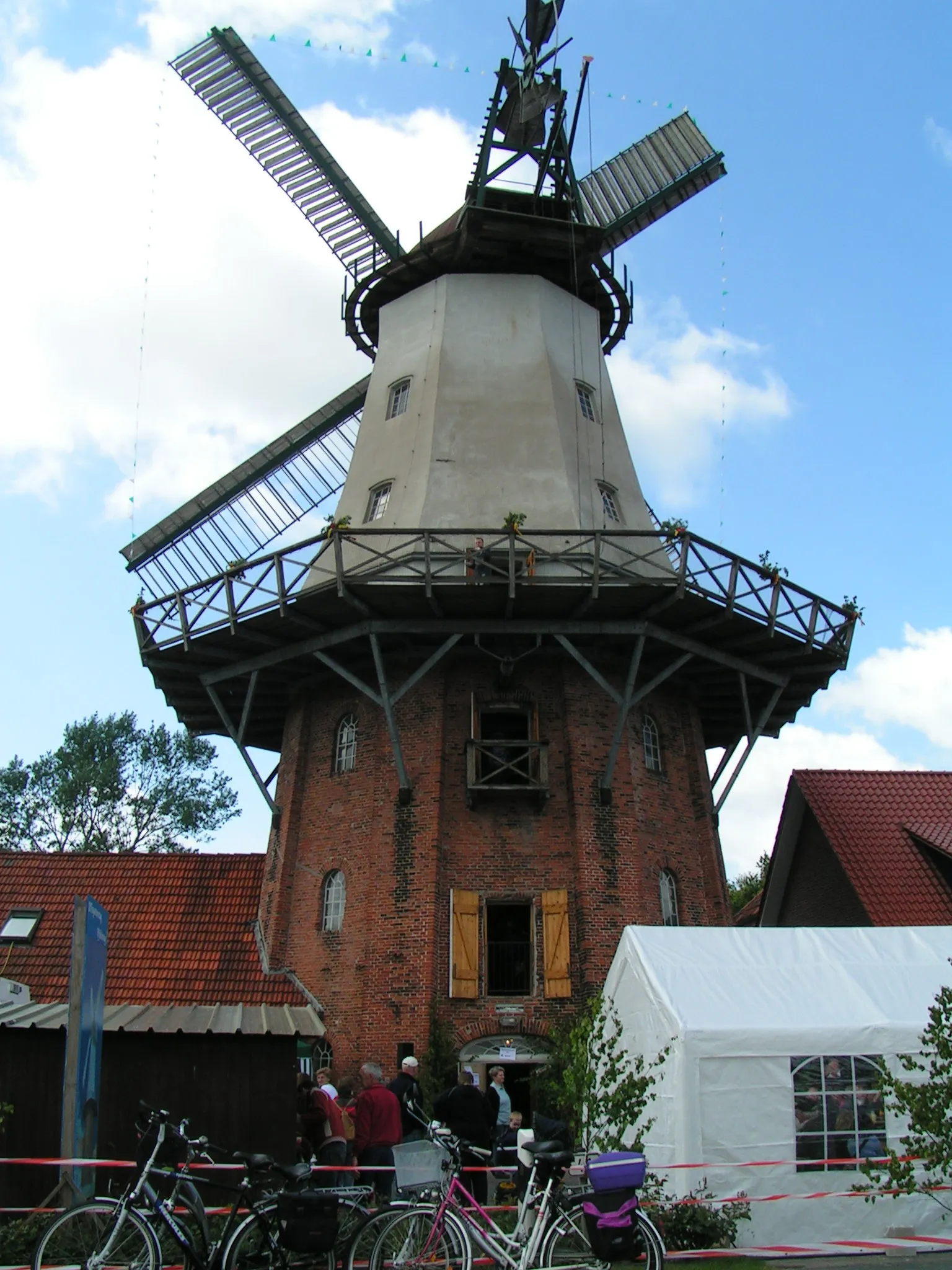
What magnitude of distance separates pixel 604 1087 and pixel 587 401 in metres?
13.6

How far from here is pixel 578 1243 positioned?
7273 mm

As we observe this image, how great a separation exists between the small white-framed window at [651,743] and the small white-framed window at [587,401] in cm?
556

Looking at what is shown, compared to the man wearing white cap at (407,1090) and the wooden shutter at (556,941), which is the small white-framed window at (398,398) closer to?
the wooden shutter at (556,941)

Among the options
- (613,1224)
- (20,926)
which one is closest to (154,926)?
(20,926)

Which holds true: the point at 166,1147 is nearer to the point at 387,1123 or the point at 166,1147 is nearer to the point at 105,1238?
the point at 105,1238

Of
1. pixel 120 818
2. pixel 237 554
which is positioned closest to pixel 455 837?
pixel 237 554

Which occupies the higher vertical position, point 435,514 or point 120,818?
point 435,514

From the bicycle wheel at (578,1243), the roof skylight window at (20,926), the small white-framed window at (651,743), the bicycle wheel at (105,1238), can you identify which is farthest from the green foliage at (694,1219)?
the roof skylight window at (20,926)

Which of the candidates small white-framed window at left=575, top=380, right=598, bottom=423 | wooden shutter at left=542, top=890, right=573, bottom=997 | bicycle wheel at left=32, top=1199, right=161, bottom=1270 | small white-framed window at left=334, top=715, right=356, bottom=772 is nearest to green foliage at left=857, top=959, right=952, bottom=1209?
bicycle wheel at left=32, top=1199, right=161, bottom=1270

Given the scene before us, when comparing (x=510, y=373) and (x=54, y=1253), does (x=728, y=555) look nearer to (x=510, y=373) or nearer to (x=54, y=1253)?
(x=510, y=373)

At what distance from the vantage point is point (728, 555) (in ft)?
60.3

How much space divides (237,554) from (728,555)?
10255mm

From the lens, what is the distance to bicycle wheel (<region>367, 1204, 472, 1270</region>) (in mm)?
7125

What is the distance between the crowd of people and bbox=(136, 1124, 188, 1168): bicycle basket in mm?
1793
